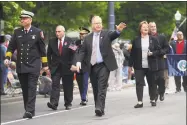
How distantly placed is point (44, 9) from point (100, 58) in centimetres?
1787

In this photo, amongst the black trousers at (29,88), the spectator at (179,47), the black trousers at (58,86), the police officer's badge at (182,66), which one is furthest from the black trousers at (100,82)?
the police officer's badge at (182,66)

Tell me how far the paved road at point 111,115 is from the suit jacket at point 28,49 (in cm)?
98

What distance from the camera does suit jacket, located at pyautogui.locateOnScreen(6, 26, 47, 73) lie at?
10516mm

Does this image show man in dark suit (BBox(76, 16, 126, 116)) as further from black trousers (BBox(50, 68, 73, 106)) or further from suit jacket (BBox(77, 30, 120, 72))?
black trousers (BBox(50, 68, 73, 106))


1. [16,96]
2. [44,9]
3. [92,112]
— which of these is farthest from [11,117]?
[44,9]

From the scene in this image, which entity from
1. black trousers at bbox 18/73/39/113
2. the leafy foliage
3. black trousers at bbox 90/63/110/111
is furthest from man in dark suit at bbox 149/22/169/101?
the leafy foliage

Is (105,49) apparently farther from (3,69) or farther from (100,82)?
(3,69)

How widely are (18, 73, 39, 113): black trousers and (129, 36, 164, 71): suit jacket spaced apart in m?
2.68

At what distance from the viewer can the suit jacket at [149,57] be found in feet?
40.4

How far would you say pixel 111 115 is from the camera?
10.8m

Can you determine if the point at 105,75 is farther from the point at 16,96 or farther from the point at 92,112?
the point at 16,96

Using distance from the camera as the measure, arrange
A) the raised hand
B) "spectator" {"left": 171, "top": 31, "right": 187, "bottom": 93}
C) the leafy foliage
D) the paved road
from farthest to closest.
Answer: the leafy foliage
"spectator" {"left": 171, "top": 31, "right": 187, "bottom": 93}
the raised hand
the paved road

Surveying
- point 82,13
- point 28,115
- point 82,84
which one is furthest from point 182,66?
point 82,13

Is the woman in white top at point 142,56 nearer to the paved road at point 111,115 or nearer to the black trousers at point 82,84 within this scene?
the paved road at point 111,115
